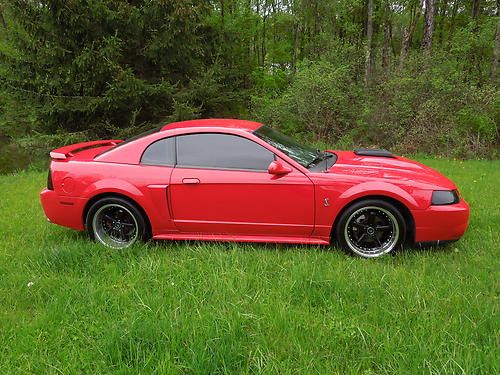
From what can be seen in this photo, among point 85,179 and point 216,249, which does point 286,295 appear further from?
point 85,179

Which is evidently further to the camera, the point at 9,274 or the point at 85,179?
the point at 85,179

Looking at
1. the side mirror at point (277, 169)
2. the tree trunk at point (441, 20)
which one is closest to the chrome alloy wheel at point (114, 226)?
the side mirror at point (277, 169)

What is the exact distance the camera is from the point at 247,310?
271 centimetres

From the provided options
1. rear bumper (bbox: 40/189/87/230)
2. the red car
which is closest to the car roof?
the red car

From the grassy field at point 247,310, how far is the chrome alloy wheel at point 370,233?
0.59 ft

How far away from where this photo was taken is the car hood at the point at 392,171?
3.69m

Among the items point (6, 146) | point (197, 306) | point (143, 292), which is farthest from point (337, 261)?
point (6, 146)

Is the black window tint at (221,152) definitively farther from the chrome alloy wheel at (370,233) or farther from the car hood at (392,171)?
the chrome alloy wheel at (370,233)

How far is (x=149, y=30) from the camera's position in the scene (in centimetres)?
1102

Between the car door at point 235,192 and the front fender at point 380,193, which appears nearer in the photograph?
the front fender at point 380,193

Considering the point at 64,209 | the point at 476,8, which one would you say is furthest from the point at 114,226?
the point at 476,8

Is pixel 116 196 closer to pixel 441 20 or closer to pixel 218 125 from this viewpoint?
pixel 218 125

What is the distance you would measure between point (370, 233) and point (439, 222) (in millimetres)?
639

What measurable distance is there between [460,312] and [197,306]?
184 cm
